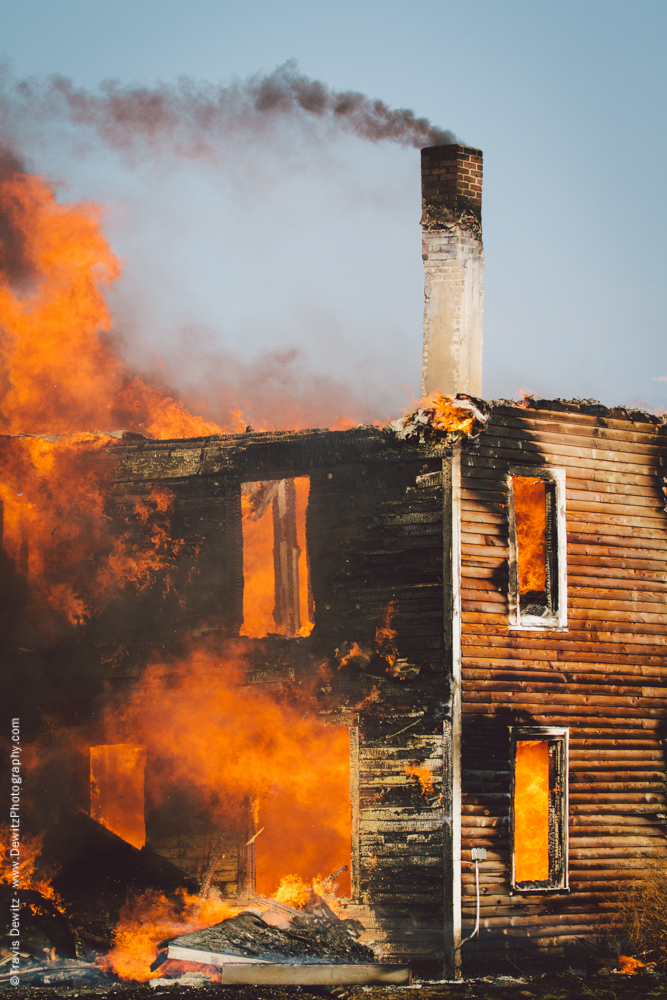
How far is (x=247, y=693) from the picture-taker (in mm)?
11359

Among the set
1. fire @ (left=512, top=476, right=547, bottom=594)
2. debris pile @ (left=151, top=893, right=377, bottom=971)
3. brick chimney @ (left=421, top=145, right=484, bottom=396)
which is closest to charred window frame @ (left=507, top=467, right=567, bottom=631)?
fire @ (left=512, top=476, right=547, bottom=594)

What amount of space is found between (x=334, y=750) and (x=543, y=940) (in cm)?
361

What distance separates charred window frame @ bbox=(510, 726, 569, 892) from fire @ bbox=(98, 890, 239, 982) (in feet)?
13.3

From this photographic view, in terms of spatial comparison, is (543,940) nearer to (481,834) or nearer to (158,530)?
(481,834)

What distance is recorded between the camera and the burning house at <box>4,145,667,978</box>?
34.9 feet

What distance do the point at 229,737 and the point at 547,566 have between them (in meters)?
5.08

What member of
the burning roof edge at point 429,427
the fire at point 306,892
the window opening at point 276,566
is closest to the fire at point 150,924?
the fire at point 306,892

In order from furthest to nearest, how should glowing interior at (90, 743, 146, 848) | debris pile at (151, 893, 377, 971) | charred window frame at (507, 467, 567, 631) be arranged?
1. glowing interior at (90, 743, 146, 848)
2. charred window frame at (507, 467, 567, 631)
3. debris pile at (151, 893, 377, 971)

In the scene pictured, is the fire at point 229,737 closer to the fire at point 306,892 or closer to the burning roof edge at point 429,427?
the fire at point 306,892

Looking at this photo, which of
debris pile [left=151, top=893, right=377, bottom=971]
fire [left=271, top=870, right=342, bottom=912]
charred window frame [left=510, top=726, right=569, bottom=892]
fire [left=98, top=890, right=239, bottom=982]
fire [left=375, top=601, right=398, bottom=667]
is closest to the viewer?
debris pile [left=151, top=893, right=377, bottom=971]

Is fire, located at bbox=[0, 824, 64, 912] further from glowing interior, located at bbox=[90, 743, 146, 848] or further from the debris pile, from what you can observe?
glowing interior, located at bbox=[90, 743, 146, 848]

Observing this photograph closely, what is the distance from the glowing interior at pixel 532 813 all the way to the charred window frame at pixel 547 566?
2.48 metres

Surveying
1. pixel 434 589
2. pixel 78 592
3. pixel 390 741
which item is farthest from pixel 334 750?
pixel 78 592

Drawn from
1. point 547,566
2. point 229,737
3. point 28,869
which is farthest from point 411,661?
point 28,869
